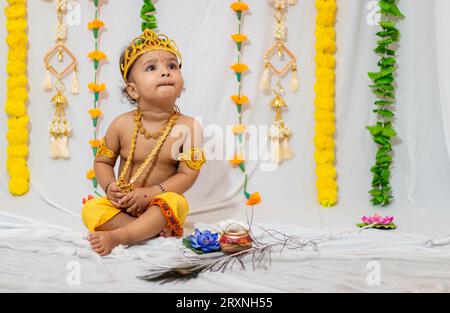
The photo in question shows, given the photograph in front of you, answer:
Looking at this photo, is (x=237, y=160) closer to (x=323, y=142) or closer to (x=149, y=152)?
(x=323, y=142)

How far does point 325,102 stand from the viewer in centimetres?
259

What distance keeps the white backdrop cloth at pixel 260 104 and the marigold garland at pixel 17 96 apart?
4 cm

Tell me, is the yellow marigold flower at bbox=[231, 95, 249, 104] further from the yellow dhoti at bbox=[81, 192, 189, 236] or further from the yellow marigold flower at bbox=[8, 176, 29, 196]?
the yellow marigold flower at bbox=[8, 176, 29, 196]

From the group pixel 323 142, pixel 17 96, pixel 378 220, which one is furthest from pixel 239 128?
pixel 17 96

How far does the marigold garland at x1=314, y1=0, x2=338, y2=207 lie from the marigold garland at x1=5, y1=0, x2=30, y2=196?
1.21 metres

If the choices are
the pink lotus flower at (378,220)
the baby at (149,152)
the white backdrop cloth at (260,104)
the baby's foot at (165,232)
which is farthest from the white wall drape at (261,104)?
the baby's foot at (165,232)

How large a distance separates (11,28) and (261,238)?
139 centimetres

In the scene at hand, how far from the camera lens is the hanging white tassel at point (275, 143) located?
2.62m

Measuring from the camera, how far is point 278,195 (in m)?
2.64

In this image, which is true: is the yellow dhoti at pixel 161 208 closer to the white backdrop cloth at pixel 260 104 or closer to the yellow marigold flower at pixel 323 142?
the white backdrop cloth at pixel 260 104

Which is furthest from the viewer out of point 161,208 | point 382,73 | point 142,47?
point 382,73

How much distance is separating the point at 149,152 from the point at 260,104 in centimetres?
70

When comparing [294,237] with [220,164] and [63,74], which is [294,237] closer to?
[220,164]
